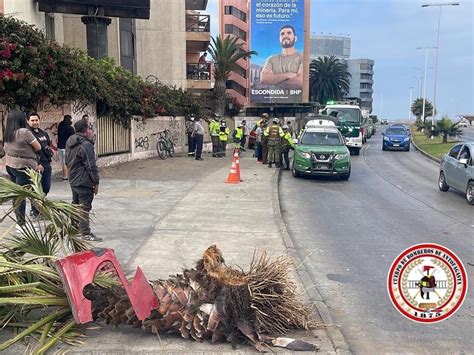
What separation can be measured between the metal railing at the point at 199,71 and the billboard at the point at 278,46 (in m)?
20.5

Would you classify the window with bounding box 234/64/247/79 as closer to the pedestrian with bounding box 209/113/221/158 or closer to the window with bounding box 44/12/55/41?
the pedestrian with bounding box 209/113/221/158

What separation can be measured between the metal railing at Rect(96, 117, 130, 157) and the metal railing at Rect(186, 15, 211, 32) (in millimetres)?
22376

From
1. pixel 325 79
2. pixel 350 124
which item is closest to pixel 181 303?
pixel 350 124

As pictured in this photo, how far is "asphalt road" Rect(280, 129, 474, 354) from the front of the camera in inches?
184

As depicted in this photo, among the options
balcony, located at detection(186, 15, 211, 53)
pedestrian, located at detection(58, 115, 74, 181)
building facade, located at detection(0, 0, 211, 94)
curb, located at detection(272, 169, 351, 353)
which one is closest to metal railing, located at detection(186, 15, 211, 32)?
balcony, located at detection(186, 15, 211, 53)

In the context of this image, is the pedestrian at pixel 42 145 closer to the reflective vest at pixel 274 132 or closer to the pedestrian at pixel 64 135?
the pedestrian at pixel 64 135

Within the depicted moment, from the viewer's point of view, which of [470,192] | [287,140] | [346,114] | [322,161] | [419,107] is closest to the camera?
[470,192]

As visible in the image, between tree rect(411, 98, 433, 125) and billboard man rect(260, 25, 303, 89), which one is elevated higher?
billboard man rect(260, 25, 303, 89)

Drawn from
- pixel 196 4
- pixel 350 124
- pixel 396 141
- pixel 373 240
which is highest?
pixel 196 4

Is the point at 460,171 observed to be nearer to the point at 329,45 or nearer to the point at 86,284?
the point at 86,284

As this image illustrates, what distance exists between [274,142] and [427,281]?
1635 centimetres

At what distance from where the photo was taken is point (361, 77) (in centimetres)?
15462

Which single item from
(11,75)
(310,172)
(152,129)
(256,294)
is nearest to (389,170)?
(310,172)

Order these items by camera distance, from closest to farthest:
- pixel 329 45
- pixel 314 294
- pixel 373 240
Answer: pixel 314 294, pixel 373 240, pixel 329 45
